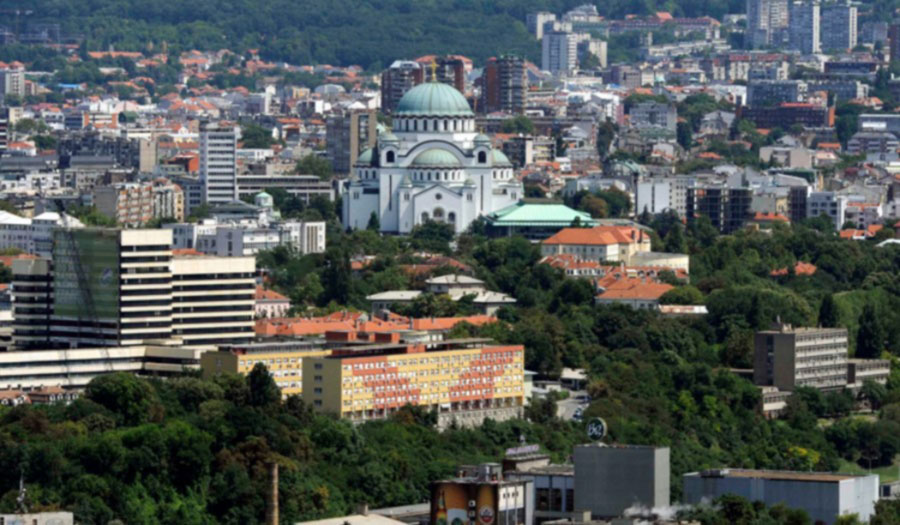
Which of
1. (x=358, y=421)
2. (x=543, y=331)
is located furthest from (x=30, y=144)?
(x=358, y=421)

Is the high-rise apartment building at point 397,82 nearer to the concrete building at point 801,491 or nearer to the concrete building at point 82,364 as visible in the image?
the concrete building at point 82,364

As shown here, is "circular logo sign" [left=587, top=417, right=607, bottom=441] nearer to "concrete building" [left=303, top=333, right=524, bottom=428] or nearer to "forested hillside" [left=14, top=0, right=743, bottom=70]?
"concrete building" [left=303, top=333, right=524, bottom=428]

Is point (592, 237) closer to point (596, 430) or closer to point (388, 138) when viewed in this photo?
point (388, 138)

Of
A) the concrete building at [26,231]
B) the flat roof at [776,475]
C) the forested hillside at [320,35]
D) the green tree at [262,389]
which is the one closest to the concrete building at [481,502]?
the flat roof at [776,475]

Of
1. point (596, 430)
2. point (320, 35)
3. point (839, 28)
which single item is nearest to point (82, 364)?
point (596, 430)

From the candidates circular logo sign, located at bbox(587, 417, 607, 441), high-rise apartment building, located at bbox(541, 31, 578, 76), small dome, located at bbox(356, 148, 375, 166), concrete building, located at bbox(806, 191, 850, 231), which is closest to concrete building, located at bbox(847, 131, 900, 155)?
concrete building, located at bbox(806, 191, 850, 231)

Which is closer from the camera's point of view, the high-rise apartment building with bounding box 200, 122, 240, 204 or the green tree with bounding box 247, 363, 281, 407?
the green tree with bounding box 247, 363, 281, 407
